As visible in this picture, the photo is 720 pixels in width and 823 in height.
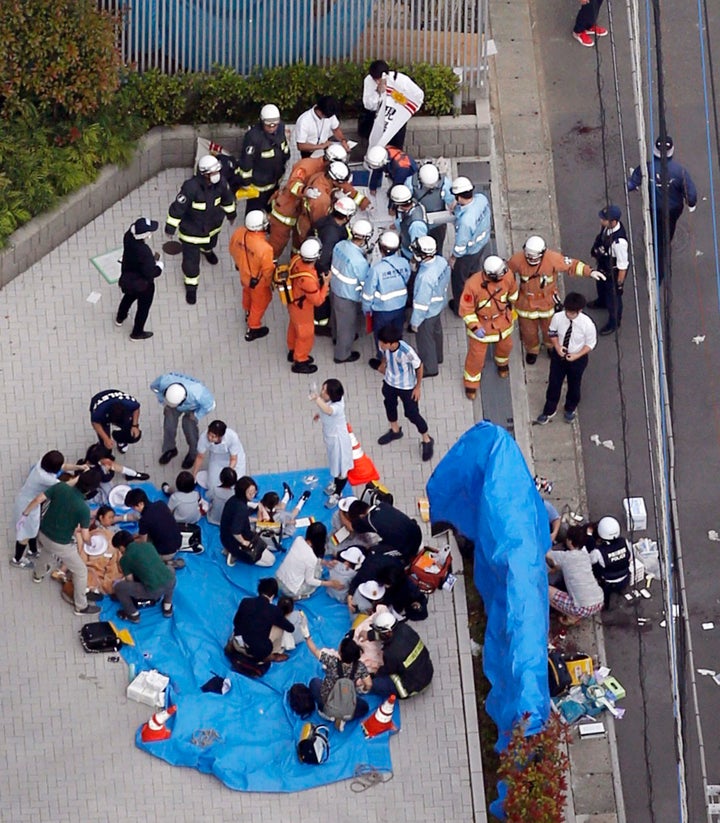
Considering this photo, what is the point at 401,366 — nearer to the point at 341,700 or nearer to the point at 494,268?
the point at 494,268

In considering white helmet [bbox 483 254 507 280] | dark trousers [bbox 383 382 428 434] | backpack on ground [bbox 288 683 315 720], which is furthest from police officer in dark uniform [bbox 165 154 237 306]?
backpack on ground [bbox 288 683 315 720]

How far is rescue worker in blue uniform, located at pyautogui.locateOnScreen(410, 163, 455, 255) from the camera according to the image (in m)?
20.3

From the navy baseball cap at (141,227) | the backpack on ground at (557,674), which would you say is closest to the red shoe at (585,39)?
the navy baseball cap at (141,227)

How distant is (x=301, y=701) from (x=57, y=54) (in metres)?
7.87

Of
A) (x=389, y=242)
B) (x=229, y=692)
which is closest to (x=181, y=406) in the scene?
(x=389, y=242)

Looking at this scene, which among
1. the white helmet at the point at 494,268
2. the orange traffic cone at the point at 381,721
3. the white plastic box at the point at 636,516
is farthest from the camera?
the white plastic box at the point at 636,516

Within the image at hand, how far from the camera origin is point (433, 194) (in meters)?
20.4

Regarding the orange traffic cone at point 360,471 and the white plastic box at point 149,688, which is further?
the orange traffic cone at point 360,471

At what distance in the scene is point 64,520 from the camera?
17.6 metres

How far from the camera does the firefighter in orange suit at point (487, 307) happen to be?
19.2m

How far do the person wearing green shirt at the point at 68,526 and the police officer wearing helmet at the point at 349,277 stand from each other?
339 centimetres

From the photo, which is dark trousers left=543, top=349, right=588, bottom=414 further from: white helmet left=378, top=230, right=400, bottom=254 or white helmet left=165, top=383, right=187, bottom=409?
white helmet left=165, top=383, right=187, bottom=409

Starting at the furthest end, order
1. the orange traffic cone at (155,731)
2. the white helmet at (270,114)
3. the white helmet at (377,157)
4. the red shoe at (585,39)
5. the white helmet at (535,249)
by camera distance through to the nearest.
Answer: the red shoe at (585,39) → the white helmet at (377,157) → the white helmet at (270,114) → the white helmet at (535,249) → the orange traffic cone at (155,731)

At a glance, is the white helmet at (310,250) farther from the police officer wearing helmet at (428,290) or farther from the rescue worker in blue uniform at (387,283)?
the police officer wearing helmet at (428,290)
